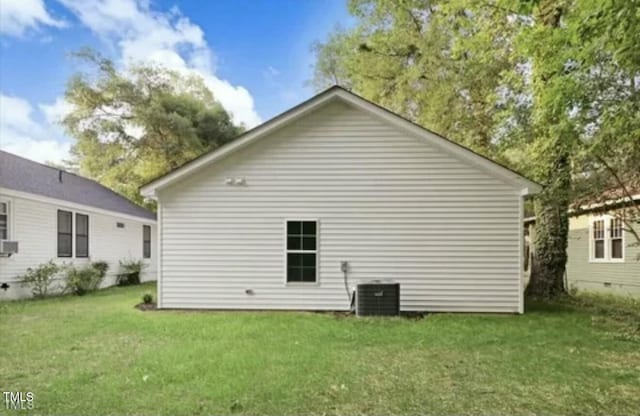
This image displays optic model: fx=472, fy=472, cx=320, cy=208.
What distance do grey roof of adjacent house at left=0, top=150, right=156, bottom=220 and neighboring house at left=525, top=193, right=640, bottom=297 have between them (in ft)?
44.4

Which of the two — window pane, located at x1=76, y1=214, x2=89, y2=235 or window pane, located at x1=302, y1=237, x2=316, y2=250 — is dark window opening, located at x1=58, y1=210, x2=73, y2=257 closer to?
window pane, located at x1=76, y1=214, x2=89, y2=235

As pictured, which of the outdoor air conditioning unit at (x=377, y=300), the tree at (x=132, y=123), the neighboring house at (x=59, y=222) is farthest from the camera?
the tree at (x=132, y=123)

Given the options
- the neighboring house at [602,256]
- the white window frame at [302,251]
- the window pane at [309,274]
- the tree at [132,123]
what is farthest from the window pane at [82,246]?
the neighboring house at [602,256]

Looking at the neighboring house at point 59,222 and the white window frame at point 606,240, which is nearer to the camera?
the neighboring house at point 59,222

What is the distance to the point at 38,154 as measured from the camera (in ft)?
97.0

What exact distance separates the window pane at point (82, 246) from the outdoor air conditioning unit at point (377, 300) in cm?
1011

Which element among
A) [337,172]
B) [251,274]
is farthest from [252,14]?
[251,274]

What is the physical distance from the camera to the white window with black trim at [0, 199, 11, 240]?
1173cm

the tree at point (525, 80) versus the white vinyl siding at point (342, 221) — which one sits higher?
the tree at point (525, 80)

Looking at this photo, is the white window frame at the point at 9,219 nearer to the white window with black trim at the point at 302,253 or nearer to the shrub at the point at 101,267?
the shrub at the point at 101,267

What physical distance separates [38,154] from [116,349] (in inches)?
1109

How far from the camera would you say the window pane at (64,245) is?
13.9 m

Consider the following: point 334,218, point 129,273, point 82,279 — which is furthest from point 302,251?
point 129,273

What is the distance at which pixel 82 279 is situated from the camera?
1389cm
